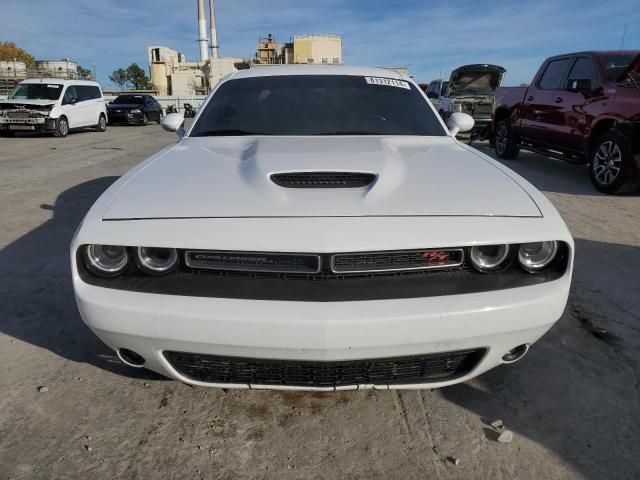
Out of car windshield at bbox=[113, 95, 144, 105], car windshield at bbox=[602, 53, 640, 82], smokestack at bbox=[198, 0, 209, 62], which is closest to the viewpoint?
car windshield at bbox=[602, 53, 640, 82]

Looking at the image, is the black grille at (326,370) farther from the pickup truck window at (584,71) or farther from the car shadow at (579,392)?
the pickup truck window at (584,71)

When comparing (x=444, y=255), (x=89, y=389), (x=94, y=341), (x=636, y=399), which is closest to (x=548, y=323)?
(x=444, y=255)

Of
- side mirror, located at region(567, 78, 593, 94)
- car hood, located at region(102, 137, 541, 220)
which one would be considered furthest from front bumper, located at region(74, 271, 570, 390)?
side mirror, located at region(567, 78, 593, 94)

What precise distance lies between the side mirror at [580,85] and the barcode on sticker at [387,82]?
4.20 m

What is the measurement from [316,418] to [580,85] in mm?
6315

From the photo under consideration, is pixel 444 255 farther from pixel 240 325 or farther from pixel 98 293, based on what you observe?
pixel 98 293

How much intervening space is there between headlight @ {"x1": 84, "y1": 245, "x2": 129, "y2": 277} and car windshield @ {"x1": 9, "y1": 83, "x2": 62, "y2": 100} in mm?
16362

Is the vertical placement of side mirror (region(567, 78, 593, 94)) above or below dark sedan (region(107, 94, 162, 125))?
above

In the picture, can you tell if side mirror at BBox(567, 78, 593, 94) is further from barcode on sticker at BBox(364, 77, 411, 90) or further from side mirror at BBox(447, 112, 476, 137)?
barcode on sticker at BBox(364, 77, 411, 90)

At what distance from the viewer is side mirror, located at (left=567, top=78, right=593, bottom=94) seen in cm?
642

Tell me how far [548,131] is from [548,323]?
6581 mm

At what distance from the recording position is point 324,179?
6.81 ft

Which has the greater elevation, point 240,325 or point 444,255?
point 444,255

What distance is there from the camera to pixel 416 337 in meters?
1.69
